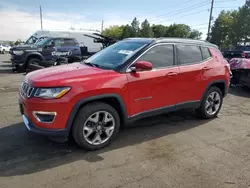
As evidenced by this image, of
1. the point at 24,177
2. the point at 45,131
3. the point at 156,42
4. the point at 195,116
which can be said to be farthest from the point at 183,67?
the point at 24,177

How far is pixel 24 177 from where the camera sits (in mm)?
3086

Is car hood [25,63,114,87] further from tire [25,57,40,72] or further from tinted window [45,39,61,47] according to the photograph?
tinted window [45,39,61,47]

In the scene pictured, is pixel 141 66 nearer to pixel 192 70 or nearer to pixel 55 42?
pixel 192 70

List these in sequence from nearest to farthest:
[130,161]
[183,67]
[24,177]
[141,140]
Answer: [24,177], [130,161], [141,140], [183,67]

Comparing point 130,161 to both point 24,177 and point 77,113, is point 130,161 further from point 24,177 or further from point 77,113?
point 24,177

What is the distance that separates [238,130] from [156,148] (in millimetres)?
2014

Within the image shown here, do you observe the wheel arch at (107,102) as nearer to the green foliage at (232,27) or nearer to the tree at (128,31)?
the green foliage at (232,27)

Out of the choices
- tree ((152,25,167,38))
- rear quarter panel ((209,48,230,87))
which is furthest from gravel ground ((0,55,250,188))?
tree ((152,25,167,38))

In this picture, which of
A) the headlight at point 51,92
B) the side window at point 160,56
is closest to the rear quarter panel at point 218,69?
the side window at point 160,56

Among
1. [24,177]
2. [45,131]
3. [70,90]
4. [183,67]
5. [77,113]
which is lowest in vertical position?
[24,177]

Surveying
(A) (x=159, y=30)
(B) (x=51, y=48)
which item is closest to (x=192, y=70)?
(B) (x=51, y=48)

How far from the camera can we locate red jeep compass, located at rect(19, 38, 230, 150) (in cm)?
346

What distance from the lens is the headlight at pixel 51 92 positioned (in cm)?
340

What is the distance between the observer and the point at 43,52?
13.3m
